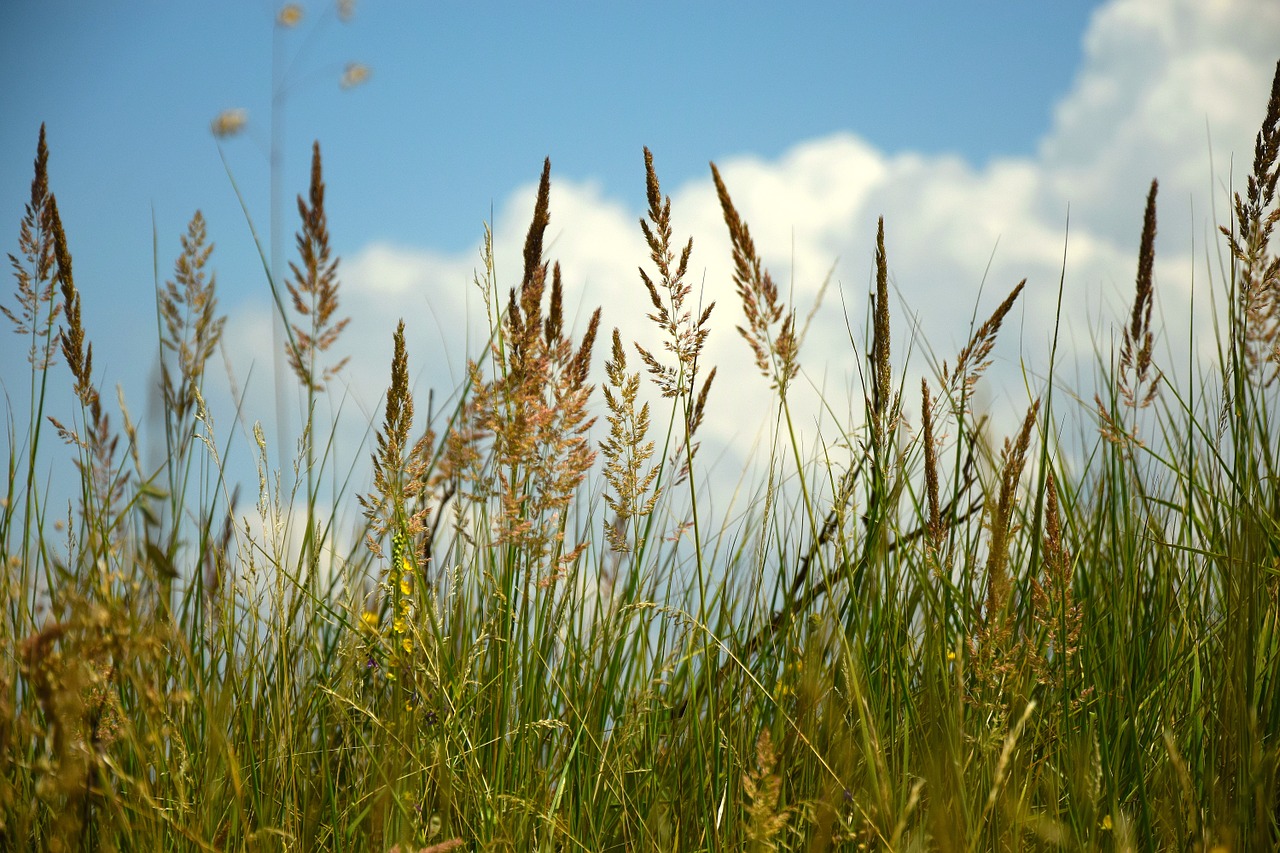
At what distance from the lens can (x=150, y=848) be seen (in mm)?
2035

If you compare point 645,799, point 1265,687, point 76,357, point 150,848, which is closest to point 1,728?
point 150,848

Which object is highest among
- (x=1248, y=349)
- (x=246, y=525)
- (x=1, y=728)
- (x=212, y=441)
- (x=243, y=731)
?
(x=1248, y=349)

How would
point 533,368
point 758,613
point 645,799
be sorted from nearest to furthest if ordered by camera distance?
point 533,368, point 645,799, point 758,613

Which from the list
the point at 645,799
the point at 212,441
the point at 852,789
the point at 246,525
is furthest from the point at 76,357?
the point at 852,789

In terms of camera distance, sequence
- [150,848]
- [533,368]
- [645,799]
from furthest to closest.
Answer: [645,799] → [150,848] → [533,368]

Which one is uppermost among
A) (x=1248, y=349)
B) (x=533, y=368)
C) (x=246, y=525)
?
(x=1248, y=349)

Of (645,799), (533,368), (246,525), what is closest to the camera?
(533,368)

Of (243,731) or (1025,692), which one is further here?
(243,731)

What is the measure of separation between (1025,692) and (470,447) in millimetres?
1355

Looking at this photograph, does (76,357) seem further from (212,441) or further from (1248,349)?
(1248,349)

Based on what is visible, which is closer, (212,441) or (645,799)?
(212,441)

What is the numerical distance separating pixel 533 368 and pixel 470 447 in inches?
8.3

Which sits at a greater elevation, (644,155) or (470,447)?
(644,155)

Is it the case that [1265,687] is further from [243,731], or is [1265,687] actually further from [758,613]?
[243,731]
